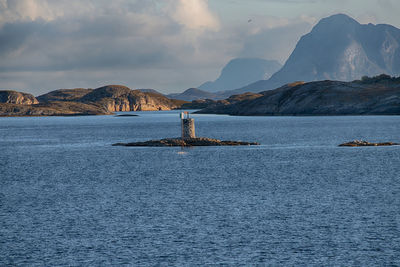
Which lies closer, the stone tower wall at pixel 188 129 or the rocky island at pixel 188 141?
the rocky island at pixel 188 141

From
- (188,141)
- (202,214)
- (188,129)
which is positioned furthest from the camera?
(188,129)

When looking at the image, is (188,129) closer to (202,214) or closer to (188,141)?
(188,141)

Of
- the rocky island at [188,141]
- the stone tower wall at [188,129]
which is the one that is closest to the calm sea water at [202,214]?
the rocky island at [188,141]

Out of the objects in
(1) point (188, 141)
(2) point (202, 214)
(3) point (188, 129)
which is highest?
(3) point (188, 129)

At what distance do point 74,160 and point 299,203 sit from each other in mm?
46602

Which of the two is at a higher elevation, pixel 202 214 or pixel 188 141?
pixel 188 141

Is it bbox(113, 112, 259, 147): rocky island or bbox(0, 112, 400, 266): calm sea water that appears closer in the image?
bbox(0, 112, 400, 266): calm sea water

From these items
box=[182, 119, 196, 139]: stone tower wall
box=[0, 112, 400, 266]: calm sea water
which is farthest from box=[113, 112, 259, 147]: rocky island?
box=[0, 112, 400, 266]: calm sea water

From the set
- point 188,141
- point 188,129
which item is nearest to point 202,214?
point 188,141

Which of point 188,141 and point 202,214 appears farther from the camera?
point 188,141

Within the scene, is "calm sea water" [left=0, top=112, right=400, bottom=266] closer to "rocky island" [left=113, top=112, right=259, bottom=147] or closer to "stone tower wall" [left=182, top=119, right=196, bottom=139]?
"rocky island" [left=113, top=112, right=259, bottom=147]

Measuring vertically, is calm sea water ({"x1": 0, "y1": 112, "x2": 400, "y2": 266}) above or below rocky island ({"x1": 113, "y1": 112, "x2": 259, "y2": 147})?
below

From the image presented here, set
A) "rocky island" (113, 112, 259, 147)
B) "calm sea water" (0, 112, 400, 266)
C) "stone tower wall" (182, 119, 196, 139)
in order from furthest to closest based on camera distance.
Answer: "stone tower wall" (182, 119, 196, 139), "rocky island" (113, 112, 259, 147), "calm sea water" (0, 112, 400, 266)

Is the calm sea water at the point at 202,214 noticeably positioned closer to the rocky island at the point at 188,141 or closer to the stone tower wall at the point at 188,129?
the rocky island at the point at 188,141
